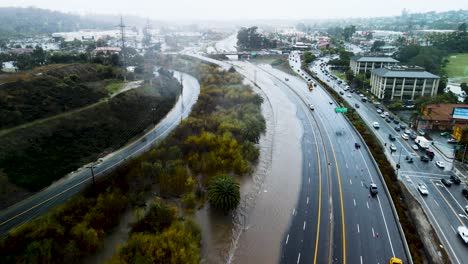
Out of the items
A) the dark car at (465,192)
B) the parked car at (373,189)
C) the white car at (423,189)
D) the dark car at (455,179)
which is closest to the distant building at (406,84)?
the dark car at (455,179)

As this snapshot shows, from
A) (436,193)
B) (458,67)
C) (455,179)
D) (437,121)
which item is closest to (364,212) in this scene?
(436,193)

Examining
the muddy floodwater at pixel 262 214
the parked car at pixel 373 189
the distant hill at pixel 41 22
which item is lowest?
the muddy floodwater at pixel 262 214

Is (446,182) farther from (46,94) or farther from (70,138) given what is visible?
(46,94)

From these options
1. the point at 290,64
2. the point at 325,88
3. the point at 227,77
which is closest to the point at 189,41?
the point at 290,64

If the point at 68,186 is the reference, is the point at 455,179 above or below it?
above

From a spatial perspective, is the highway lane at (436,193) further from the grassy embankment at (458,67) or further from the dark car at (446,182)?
the grassy embankment at (458,67)

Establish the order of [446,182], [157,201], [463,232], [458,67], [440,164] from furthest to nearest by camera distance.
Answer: [458,67]
[440,164]
[446,182]
[157,201]
[463,232]

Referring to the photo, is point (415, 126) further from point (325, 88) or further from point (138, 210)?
point (138, 210)
